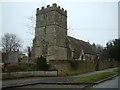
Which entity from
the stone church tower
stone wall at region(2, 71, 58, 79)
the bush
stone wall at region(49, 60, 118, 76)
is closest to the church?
the stone church tower

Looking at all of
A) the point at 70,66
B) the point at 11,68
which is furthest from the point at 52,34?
the point at 11,68

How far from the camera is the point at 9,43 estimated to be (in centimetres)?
7838

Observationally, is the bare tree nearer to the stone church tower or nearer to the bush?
the stone church tower

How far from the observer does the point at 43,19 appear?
6047cm

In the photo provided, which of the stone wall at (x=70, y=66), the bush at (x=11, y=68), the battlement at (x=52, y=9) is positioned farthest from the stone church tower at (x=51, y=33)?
the bush at (x=11, y=68)

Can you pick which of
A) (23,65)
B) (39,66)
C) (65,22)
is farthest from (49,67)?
(65,22)

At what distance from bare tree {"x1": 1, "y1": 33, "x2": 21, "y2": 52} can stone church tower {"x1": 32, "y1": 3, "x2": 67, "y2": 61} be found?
54.4 ft

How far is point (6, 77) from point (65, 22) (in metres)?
35.5

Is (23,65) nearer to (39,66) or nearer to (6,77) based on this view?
(39,66)

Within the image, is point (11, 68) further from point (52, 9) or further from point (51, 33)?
point (52, 9)

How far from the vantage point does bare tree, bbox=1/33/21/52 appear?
7615 cm

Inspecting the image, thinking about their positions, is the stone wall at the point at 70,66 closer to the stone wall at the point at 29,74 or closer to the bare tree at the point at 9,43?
the stone wall at the point at 29,74

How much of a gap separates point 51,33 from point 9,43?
2489 cm

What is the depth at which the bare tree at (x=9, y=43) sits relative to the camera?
250 ft
